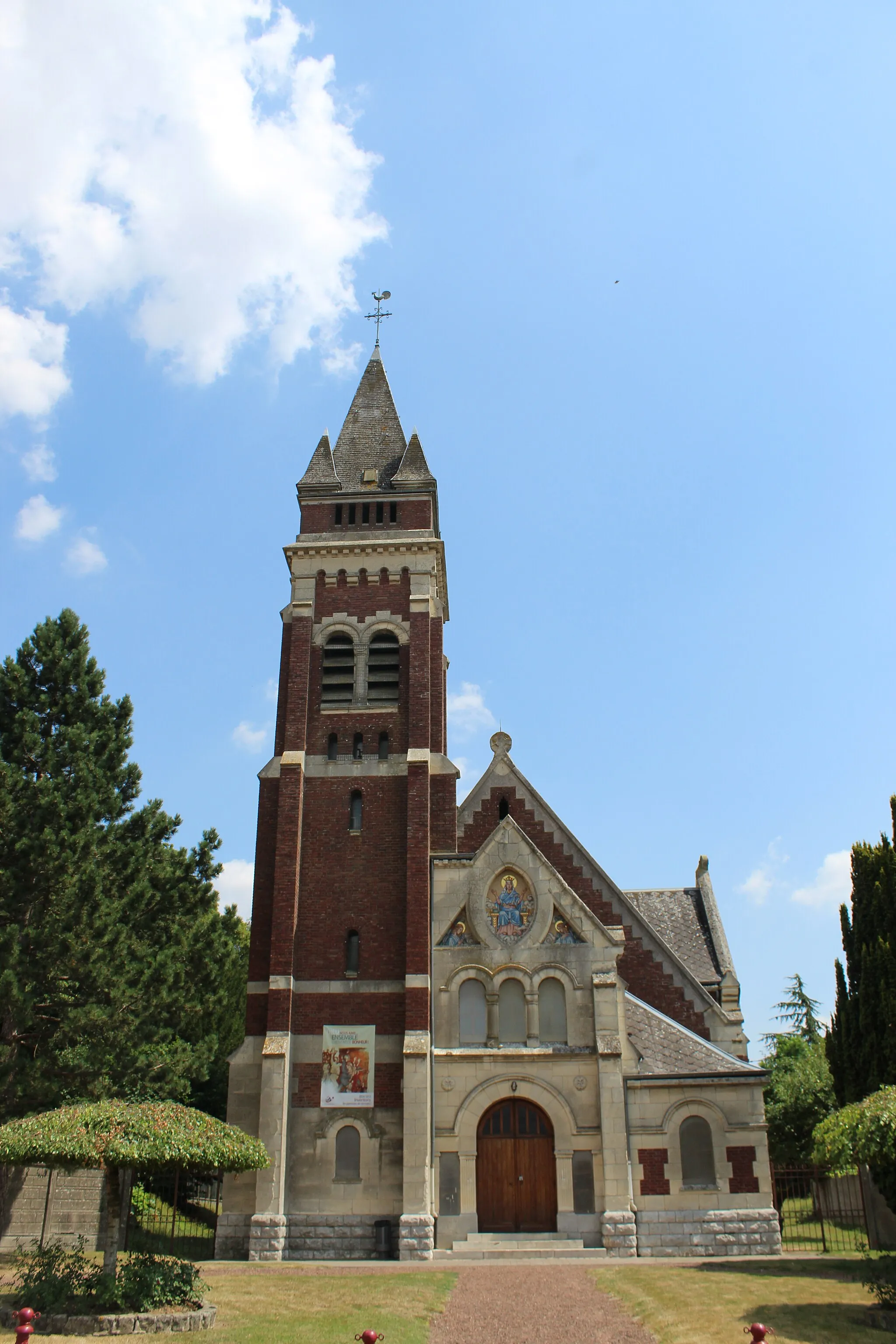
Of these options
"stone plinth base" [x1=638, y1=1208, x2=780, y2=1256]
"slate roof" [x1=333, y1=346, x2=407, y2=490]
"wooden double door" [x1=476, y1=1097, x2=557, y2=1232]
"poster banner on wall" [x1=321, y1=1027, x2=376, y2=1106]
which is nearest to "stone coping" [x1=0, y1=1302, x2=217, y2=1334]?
"poster banner on wall" [x1=321, y1=1027, x2=376, y2=1106]

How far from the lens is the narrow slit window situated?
1121 inches

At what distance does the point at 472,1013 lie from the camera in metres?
27.6

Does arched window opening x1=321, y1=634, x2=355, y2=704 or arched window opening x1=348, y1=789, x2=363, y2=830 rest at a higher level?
arched window opening x1=321, y1=634, x2=355, y2=704

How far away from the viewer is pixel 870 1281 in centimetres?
1681

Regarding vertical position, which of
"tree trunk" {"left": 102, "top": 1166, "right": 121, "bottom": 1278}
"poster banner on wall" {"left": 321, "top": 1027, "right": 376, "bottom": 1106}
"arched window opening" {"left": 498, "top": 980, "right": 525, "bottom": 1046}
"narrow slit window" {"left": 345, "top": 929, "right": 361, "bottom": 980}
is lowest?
"tree trunk" {"left": 102, "top": 1166, "right": 121, "bottom": 1278}

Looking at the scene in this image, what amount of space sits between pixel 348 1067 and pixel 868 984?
43.0 feet

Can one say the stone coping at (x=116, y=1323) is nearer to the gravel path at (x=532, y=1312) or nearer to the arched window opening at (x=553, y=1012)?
the gravel path at (x=532, y=1312)

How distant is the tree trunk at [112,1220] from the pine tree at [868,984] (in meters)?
14.8

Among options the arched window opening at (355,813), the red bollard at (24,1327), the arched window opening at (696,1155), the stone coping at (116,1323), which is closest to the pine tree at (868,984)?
the arched window opening at (696,1155)

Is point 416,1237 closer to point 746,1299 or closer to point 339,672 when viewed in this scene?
point 746,1299

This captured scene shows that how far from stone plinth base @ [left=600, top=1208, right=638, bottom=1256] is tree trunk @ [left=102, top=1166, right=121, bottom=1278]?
502 inches

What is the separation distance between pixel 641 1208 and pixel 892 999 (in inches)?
356

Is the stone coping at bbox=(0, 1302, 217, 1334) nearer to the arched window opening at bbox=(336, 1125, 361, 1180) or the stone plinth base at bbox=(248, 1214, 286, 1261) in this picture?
the stone plinth base at bbox=(248, 1214, 286, 1261)

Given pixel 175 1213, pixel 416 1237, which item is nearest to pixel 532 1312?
pixel 416 1237
